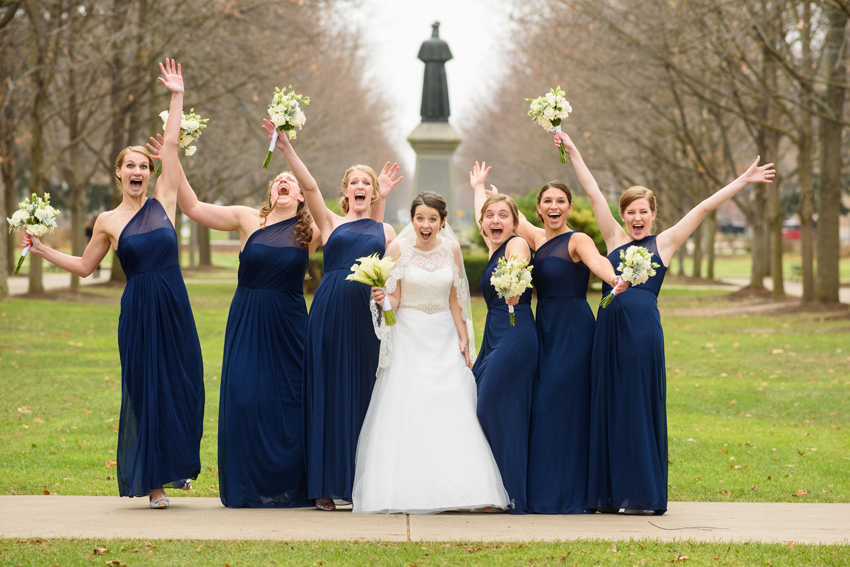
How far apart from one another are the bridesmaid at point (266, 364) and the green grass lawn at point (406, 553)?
1.15 metres

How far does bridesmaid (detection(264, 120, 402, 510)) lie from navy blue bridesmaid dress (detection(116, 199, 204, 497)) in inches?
30.8

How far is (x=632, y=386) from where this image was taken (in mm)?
6301

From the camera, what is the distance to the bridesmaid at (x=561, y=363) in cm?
631

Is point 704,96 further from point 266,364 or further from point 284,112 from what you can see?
point 266,364

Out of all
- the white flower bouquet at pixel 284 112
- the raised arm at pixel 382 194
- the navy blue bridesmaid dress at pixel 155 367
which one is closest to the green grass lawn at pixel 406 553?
the navy blue bridesmaid dress at pixel 155 367

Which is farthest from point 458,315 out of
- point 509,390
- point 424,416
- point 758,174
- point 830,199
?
point 830,199

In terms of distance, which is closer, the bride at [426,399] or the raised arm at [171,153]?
the bride at [426,399]

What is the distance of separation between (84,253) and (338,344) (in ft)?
5.94

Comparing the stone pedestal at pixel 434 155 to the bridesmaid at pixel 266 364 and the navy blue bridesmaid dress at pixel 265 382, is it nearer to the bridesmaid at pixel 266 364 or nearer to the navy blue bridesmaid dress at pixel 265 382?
the bridesmaid at pixel 266 364

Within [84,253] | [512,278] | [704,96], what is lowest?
[512,278]

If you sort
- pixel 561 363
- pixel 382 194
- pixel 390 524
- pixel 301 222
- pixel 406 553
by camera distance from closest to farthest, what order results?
1. pixel 406 553
2. pixel 390 524
3. pixel 561 363
4. pixel 301 222
5. pixel 382 194

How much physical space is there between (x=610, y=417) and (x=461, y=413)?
0.99m

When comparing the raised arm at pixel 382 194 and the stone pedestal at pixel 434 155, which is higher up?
the stone pedestal at pixel 434 155

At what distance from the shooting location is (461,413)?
635 cm
